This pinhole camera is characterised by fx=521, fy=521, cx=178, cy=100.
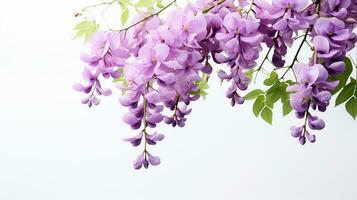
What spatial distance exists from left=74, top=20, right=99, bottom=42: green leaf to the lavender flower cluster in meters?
0.11

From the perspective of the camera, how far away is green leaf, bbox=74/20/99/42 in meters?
0.43

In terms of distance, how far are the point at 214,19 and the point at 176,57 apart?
0.11ft

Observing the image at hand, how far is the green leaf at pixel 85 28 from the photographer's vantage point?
0.43 m

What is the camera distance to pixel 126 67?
302 mm

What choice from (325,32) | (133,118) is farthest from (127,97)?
(325,32)

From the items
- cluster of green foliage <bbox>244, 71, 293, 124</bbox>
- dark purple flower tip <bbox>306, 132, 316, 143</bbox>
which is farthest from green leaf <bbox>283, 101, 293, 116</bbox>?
dark purple flower tip <bbox>306, 132, 316, 143</bbox>

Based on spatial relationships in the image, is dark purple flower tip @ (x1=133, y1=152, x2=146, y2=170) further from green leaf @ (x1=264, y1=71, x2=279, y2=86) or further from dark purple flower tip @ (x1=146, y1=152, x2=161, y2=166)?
green leaf @ (x1=264, y1=71, x2=279, y2=86)

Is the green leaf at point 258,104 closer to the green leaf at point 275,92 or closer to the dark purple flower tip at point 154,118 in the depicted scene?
the green leaf at point 275,92

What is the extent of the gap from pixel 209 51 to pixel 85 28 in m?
0.16

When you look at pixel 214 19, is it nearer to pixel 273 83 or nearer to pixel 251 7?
pixel 251 7

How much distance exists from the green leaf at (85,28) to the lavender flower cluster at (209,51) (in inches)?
4.3

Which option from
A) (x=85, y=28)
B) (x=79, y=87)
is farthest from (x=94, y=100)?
(x=85, y=28)

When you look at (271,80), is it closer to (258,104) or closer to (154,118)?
(258,104)

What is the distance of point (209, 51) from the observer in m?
0.31
